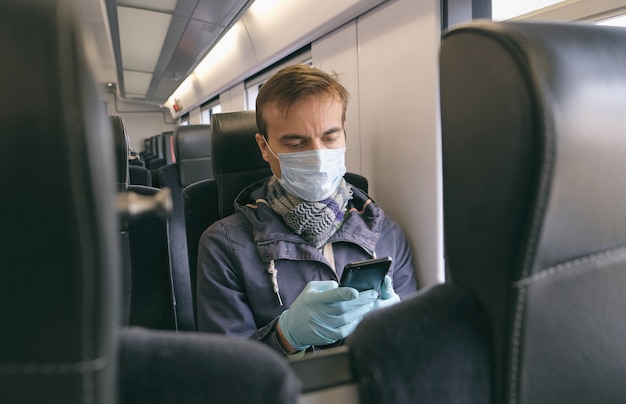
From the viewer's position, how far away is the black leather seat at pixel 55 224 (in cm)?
30

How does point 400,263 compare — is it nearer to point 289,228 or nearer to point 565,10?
point 289,228

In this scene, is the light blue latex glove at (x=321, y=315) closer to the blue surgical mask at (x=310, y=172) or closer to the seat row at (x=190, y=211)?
the blue surgical mask at (x=310, y=172)

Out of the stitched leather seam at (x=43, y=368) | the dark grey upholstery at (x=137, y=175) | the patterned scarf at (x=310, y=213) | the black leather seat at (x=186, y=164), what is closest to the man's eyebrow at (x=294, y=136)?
the patterned scarf at (x=310, y=213)

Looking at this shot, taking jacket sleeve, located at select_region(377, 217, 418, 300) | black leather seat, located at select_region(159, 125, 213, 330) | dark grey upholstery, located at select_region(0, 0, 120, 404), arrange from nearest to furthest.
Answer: dark grey upholstery, located at select_region(0, 0, 120, 404), jacket sleeve, located at select_region(377, 217, 418, 300), black leather seat, located at select_region(159, 125, 213, 330)

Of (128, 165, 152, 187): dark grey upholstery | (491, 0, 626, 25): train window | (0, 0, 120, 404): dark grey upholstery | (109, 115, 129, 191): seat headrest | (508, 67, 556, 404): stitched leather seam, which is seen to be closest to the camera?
(0, 0, 120, 404): dark grey upholstery

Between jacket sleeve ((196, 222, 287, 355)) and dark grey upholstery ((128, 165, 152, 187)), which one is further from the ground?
dark grey upholstery ((128, 165, 152, 187))

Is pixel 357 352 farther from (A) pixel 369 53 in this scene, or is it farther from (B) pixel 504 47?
(A) pixel 369 53

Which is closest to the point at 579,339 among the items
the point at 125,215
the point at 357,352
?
the point at 357,352

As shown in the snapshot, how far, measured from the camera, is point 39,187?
1.02 ft

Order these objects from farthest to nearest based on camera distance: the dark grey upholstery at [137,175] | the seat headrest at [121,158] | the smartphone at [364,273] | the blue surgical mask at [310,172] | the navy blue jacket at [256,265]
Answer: the dark grey upholstery at [137,175] → the seat headrest at [121,158] → the blue surgical mask at [310,172] → the navy blue jacket at [256,265] → the smartphone at [364,273]

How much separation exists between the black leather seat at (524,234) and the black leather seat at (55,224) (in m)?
0.33

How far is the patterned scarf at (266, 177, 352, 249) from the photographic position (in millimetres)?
1204

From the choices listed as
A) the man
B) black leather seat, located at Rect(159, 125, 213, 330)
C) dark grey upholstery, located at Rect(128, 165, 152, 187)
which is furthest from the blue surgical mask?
dark grey upholstery, located at Rect(128, 165, 152, 187)

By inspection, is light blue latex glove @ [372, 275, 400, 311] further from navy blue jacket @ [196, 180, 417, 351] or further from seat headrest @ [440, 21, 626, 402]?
seat headrest @ [440, 21, 626, 402]
